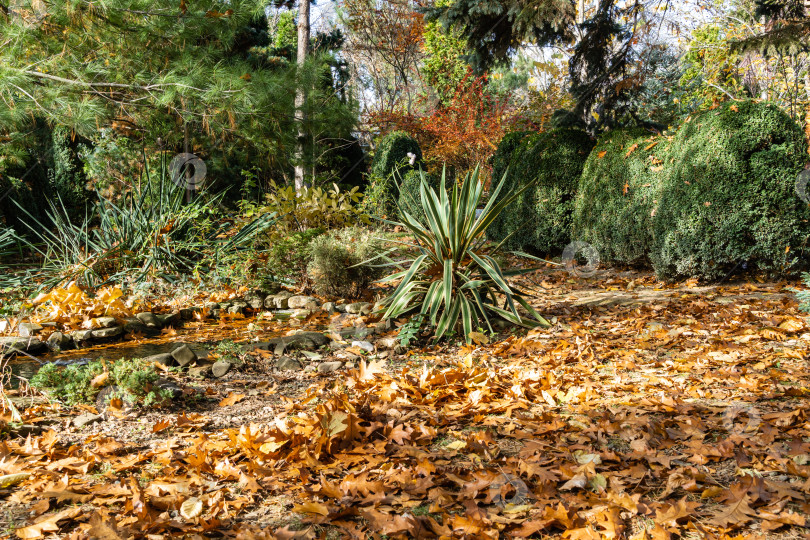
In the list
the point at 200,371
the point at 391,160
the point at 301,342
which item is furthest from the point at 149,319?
the point at 391,160

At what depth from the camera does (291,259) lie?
22.3ft

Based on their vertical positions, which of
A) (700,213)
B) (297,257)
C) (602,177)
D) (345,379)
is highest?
(602,177)

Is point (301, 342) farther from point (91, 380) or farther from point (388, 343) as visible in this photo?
point (91, 380)

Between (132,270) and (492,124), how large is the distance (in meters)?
10.4

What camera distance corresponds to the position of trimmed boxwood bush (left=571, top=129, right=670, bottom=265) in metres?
6.92

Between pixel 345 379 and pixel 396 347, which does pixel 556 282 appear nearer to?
pixel 396 347

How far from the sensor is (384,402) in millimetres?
2854

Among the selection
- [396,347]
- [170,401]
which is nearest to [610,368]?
[396,347]

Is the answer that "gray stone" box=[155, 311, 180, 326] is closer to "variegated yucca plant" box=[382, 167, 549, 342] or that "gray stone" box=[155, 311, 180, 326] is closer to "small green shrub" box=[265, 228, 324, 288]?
"small green shrub" box=[265, 228, 324, 288]

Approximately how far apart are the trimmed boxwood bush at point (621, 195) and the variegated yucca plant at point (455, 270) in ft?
10.1

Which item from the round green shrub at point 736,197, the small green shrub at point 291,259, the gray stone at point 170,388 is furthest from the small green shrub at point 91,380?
the round green shrub at point 736,197

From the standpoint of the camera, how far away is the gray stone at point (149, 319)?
548 cm

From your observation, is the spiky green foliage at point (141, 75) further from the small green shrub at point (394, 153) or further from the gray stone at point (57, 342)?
the small green shrub at point (394, 153)

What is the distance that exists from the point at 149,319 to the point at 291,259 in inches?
72.2
